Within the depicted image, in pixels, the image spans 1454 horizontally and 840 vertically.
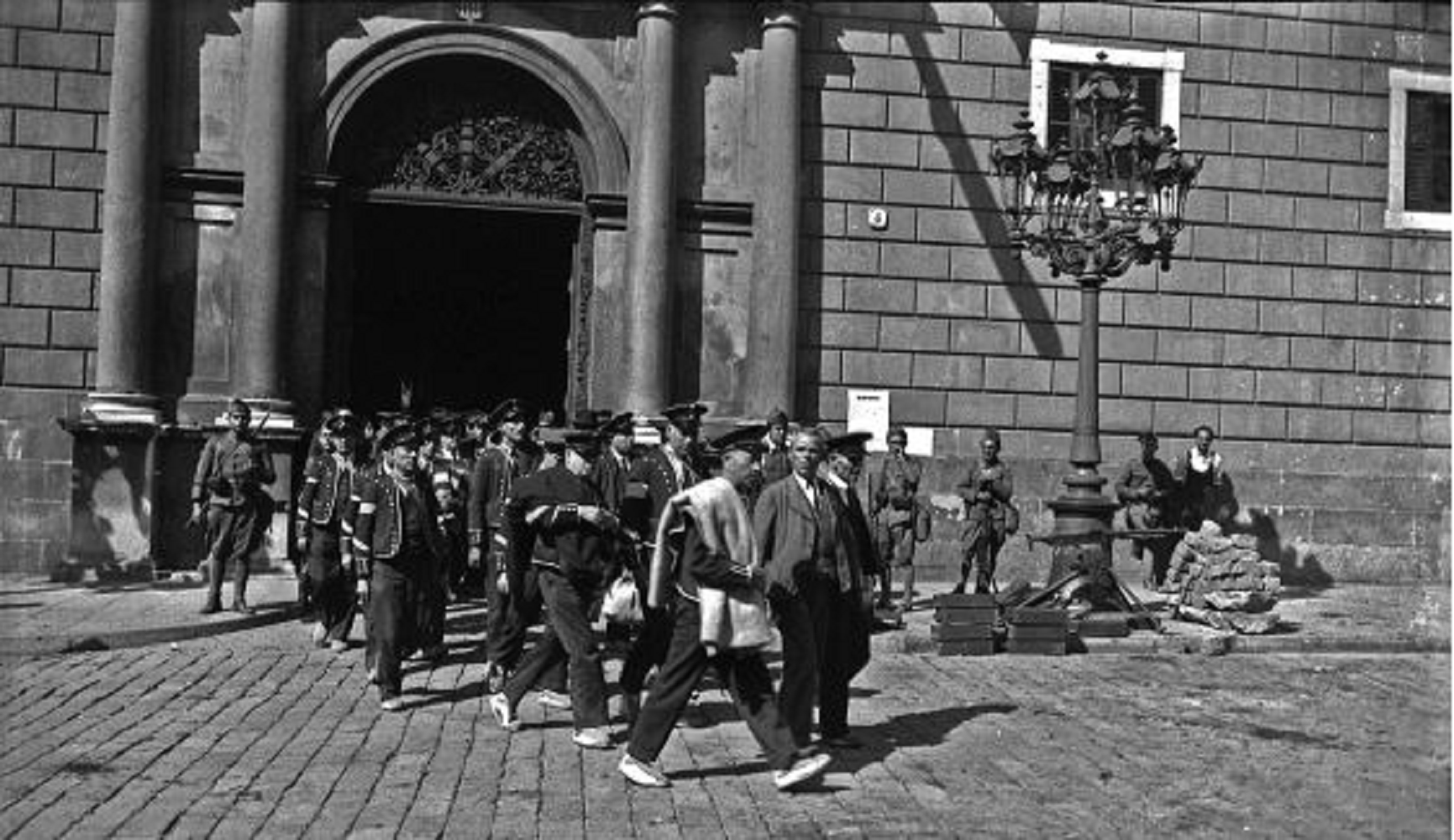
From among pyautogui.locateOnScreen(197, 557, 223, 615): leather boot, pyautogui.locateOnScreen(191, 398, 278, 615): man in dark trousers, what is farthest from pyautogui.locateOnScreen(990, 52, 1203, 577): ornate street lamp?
pyautogui.locateOnScreen(197, 557, 223, 615): leather boot

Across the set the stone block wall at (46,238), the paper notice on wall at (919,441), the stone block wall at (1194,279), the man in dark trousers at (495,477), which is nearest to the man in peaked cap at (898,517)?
the paper notice on wall at (919,441)

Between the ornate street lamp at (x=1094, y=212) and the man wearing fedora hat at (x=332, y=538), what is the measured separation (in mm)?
6370

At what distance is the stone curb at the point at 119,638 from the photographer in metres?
10.9

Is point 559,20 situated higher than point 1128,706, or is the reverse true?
point 559,20

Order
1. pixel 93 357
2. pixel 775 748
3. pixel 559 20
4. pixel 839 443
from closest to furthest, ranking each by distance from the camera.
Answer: pixel 775 748
pixel 839 443
pixel 93 357
pixel 559 20

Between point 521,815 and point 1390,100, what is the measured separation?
16.5 m

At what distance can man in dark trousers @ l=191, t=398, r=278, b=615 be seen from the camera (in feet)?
41.4

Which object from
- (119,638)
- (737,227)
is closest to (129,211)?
(119,638)

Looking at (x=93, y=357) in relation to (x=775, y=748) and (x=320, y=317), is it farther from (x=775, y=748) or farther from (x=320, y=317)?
(x=775, y=748)

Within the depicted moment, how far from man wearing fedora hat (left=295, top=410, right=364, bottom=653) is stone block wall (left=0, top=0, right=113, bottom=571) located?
547cm

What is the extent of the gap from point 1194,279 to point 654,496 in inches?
416

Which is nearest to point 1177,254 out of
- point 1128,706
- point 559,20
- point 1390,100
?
point 1390,100

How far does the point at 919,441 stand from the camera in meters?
17.3

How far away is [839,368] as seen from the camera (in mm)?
17266
